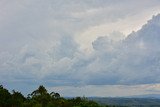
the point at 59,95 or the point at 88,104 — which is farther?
the point at 59,95

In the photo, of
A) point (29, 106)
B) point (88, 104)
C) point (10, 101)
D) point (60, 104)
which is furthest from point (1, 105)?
point (88, 104)

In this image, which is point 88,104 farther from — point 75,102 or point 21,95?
point 21,95

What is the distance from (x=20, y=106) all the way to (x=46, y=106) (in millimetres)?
14587

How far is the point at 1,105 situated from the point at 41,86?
22156 millimetres

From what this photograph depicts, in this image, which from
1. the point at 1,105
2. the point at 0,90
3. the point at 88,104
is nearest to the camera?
the point at 88,104

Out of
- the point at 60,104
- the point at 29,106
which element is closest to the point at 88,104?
the point at 60,104

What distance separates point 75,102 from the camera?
17662 cm

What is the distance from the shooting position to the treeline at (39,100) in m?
166

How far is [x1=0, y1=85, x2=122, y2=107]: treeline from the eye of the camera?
545 feet

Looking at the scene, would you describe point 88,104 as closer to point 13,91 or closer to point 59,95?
point 59,95

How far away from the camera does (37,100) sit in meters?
174

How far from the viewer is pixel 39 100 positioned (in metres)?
175

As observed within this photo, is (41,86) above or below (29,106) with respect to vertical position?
above

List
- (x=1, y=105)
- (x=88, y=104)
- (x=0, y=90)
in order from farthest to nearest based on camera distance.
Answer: (x=0, y=90), (x=1, y=105), (x=88, y=104)
